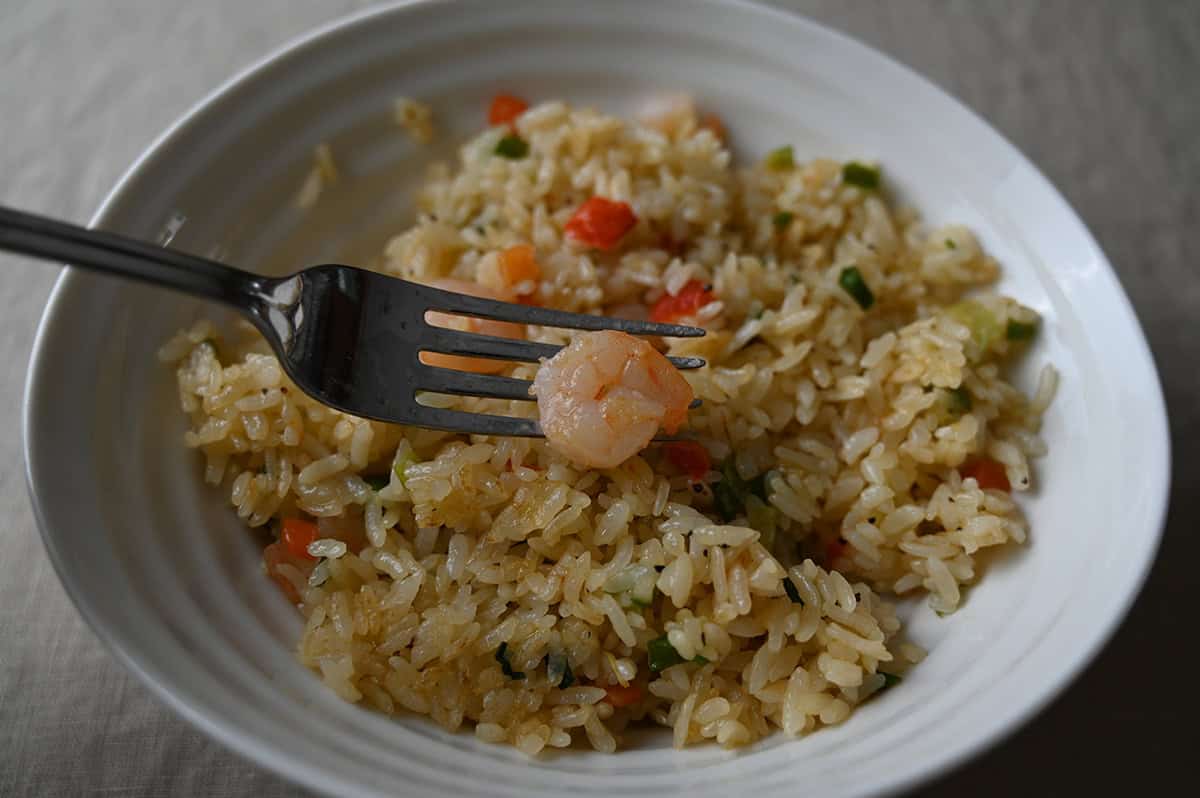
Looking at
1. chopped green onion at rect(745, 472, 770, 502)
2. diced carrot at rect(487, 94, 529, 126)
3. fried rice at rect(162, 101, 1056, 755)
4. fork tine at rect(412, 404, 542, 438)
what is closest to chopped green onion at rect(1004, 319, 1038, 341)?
fried rice at rect(162, 101, 1056, 755)

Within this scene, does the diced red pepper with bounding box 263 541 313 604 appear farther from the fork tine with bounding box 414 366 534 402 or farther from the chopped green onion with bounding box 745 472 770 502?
the chopped green onion with bounding box 745 472 770 502

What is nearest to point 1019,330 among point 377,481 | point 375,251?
point 377,481

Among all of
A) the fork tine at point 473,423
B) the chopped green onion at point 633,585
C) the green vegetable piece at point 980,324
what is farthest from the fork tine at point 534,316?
the green vegetable piece at point 980,324

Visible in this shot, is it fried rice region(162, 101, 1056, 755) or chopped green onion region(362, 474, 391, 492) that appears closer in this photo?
fried rice region(162, 101, 1056, 755)

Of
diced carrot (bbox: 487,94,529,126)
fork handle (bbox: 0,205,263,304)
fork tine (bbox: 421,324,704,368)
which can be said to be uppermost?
fork handle (bbox: 0,205,263,304)

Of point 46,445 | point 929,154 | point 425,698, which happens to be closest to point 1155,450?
point 929,154

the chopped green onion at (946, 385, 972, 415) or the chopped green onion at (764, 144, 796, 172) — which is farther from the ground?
the chopped green onion at (764, 144, 796, 172)

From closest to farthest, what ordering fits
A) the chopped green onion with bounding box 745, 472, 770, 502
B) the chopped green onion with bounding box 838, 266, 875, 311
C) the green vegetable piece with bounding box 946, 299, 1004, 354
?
1. the chopped green onion with bounding box 745, 472, 770, 502
2. the green vegetable piece with bounding box 946, 299, 1004, 354
3. the chopped green onion with bounding box 838, 266, 875, 311

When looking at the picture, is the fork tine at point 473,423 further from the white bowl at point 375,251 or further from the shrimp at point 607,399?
the white bowl at point 375,251
